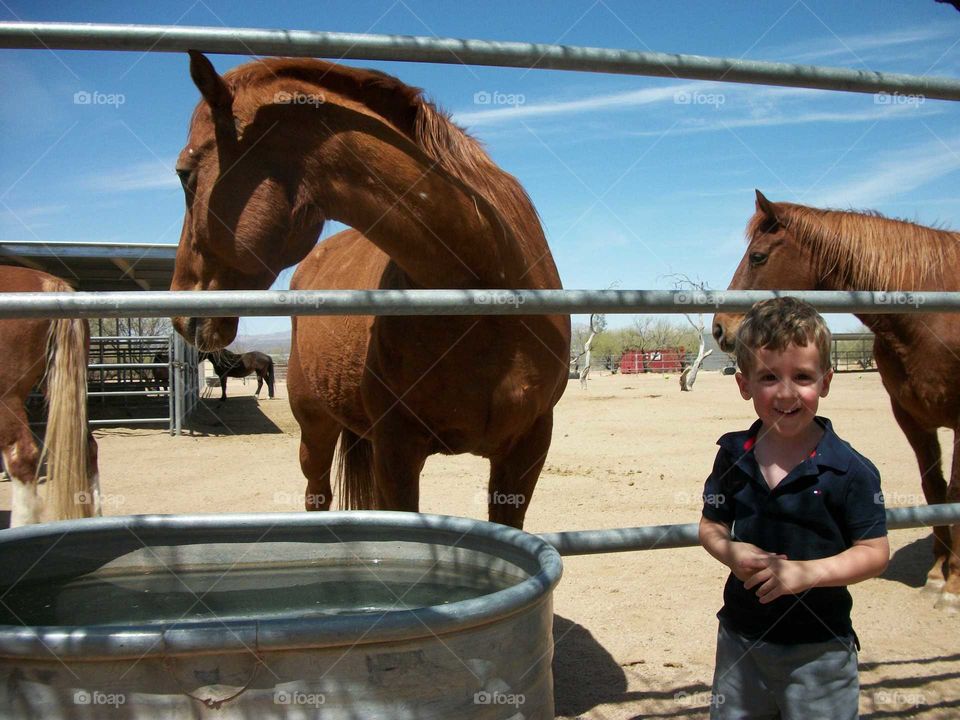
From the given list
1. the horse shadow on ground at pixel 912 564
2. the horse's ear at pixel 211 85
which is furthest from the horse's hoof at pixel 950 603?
the horse's ear at pixel 211 85

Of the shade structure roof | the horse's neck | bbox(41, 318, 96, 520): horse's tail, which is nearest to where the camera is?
the horse's neck

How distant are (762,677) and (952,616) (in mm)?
2856

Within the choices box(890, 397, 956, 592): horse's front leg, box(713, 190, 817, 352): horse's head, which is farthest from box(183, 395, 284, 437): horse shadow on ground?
box(890, 397, 956, 592): horse's front leg

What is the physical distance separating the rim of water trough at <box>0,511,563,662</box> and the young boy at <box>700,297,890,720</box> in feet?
1.43

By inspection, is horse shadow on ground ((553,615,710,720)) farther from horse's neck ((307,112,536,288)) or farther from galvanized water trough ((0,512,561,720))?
horse's neck ((307,112,536,288))

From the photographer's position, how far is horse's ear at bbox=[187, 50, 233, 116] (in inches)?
75.1

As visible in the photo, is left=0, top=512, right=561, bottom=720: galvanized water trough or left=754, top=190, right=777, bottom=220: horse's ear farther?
left=754, top=190, right=777, bottom=220: horse's ear

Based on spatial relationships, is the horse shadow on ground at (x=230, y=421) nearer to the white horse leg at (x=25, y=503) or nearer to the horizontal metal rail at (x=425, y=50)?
the white horse leg at (x=25, y=503)

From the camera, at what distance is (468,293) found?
1.55m

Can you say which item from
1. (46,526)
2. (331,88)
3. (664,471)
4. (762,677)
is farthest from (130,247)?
(762,677)

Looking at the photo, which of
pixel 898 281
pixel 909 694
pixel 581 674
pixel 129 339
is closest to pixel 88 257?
pixel 129 339

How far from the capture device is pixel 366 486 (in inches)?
152

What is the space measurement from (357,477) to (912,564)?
3.45m

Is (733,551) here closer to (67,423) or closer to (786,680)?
(786,680)
